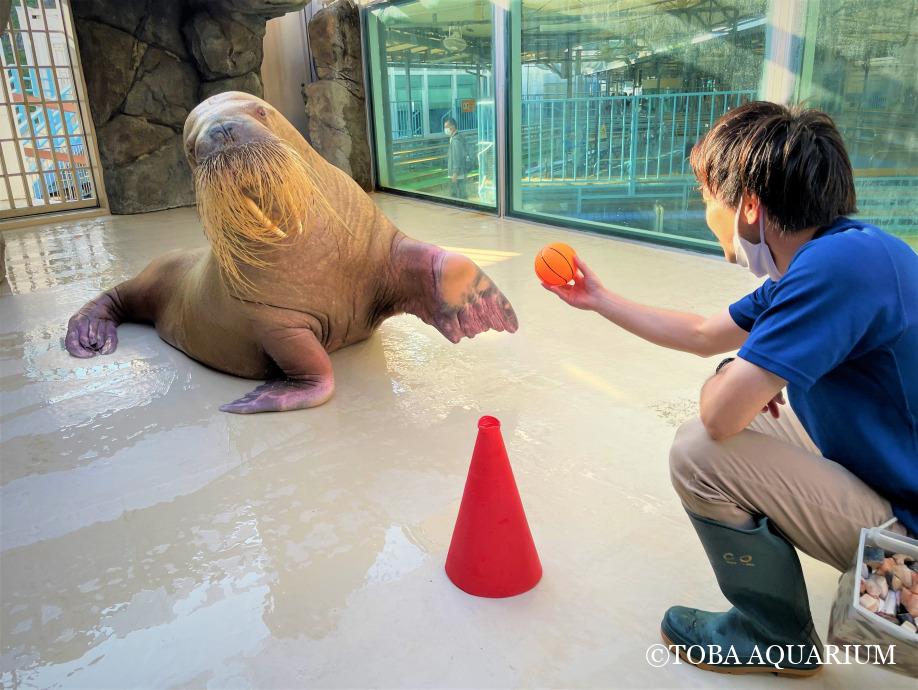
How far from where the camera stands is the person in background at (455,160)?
7.57 metres

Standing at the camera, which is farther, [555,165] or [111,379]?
[555,165]

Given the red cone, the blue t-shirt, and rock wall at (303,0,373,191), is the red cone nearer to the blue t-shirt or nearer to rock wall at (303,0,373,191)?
the blue t-shirt

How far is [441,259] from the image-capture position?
9.56ft

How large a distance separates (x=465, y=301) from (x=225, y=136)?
1079 mm

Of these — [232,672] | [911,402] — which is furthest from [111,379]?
[911,402]

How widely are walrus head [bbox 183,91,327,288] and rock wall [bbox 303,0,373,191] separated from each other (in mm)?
6164

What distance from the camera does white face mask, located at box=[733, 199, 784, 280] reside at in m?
1.34

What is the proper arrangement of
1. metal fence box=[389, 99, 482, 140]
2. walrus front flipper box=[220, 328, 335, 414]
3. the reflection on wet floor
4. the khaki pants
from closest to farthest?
1. the khaki pants
2. the reflection on wet floor
3. walrus front flipper box=[220, 328, 335, 414]
4. metal fence box=[389, 99, 482, 140]

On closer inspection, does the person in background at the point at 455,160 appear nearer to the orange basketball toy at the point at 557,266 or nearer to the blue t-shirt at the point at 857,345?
the orange basketball toy at the point at 557,266

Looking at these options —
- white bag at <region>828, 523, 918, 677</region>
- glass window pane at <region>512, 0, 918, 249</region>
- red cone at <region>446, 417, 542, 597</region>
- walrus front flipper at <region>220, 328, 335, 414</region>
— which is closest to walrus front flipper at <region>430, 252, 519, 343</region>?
walrus front flipper at <region>220, 328, 335, 414</region>

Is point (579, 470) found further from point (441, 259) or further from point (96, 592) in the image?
point (96, 592)

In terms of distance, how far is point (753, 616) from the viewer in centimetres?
137

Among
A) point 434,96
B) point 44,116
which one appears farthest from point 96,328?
point 44,116

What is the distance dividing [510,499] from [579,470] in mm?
577
